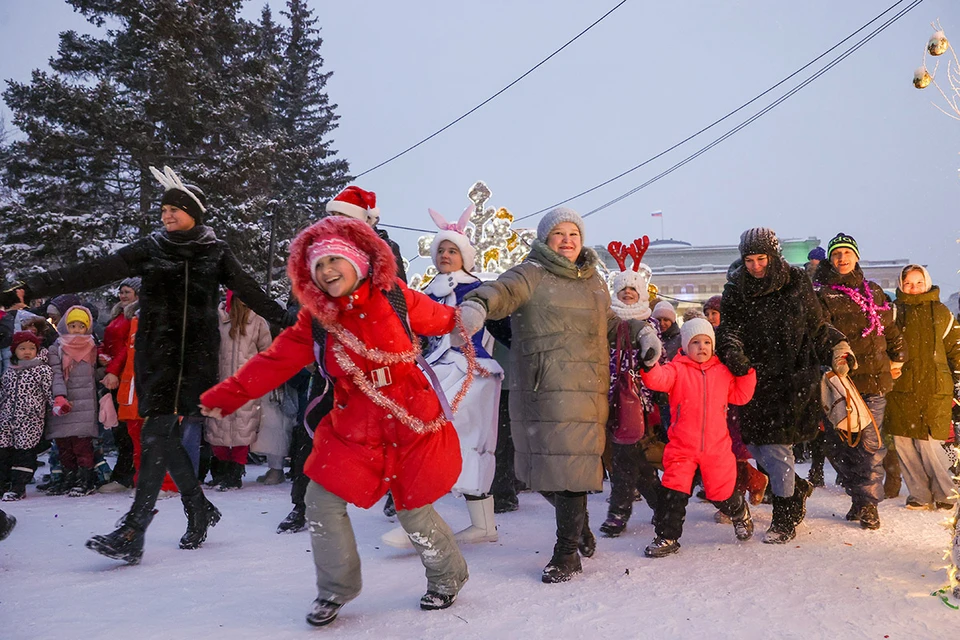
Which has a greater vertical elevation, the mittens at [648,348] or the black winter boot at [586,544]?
the mittens at [648,348]

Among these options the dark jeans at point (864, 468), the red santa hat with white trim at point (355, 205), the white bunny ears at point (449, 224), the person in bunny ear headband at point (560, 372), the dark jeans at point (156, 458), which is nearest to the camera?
the person in bunny ear headband at point (560, 372)

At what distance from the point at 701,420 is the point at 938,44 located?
248 centimetres

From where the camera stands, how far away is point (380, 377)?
368cm

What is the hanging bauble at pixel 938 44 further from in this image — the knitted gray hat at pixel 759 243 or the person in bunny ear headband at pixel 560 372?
the person in bunny ear headband at pixel 560 372

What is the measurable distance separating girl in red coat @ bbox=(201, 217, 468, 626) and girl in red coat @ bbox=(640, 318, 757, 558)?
1.78 m

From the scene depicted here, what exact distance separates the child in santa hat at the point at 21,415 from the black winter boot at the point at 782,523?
668 centimetres

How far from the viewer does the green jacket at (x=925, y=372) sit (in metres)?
6.53

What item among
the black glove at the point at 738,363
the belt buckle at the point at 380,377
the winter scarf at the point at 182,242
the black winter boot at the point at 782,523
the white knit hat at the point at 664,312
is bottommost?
the black winter boot at the point at 782,523

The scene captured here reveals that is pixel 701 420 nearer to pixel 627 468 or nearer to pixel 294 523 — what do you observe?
pixel 627 468

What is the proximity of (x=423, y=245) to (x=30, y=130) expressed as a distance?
10.1m

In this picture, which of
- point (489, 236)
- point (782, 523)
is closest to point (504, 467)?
point (782, 523)

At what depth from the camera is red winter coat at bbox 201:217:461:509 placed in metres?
3.66

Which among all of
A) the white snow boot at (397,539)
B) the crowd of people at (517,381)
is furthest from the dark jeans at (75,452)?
the white snow boot at (397,539)

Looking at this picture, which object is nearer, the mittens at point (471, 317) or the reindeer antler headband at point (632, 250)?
the mittens at point (471, 317)
